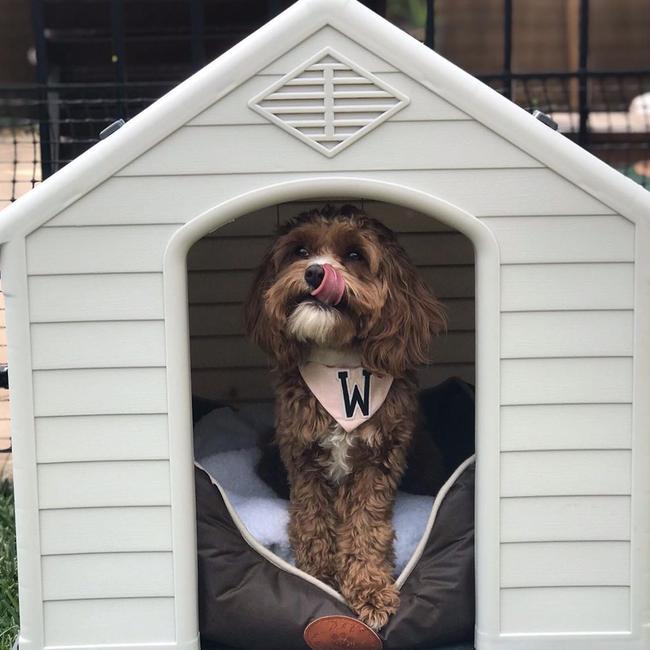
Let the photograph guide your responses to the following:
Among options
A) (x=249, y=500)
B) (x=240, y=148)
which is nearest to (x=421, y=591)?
(x=249, y=500)

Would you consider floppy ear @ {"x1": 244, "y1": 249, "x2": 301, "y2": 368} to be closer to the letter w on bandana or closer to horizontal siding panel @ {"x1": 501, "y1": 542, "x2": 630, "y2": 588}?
the letter w on bandana

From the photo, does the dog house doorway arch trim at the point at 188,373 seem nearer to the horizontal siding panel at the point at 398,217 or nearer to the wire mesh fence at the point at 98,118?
the horizontal siding panel at the point at 398,217

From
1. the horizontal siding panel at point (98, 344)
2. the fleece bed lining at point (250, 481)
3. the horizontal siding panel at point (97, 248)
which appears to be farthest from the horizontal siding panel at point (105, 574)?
the horizontal siding panel at point (97, 248)

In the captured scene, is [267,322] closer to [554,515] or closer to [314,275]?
[314,275]

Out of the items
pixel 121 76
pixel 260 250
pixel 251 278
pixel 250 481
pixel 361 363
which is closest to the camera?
pixel 361 363

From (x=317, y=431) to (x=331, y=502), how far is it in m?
0.22

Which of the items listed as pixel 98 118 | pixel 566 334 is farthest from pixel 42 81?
pixel 566 334

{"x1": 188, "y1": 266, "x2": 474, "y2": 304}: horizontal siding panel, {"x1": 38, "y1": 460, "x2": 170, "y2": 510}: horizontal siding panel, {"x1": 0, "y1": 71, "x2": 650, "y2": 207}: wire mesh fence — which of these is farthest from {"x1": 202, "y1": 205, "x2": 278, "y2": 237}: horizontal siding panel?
{"x1": 38, "y1": 460, "x2": 170, "y2": 510}: horizontal siding panel

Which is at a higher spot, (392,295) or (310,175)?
(310,175)

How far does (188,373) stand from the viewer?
2336mm

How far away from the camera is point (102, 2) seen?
466cm

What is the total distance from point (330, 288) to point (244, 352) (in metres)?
1.11

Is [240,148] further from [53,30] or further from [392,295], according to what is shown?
[53,30]

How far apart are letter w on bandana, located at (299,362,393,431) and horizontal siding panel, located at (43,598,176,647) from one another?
0.59 m
